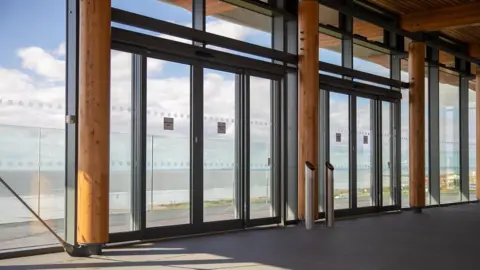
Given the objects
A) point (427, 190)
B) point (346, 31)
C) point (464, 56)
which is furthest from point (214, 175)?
point (464, 56)

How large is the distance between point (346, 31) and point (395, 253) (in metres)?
5.25

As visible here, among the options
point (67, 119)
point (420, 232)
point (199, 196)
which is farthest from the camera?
point (420, 232)

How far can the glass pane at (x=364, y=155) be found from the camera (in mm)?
10695

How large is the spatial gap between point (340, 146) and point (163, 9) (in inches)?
173

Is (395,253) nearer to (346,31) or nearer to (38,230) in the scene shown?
(38,230)

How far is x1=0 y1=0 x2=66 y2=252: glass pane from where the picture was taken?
18.8 ft

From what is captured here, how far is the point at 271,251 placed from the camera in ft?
19.8

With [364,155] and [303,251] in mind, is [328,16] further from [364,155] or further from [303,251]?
[303,251]

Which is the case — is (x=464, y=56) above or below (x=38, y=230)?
above

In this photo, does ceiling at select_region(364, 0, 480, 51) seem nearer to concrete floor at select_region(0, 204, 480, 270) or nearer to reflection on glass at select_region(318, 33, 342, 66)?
reflection on glass at select_region(318, 33, 342, 66)

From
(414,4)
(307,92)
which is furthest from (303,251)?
(414,4)

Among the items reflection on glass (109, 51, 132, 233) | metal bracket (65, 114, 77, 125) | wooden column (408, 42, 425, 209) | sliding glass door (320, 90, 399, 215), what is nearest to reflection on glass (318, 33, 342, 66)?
sliding glass door (320, 90, 399, 215)

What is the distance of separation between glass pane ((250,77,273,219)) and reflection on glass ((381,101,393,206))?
11.9 feet

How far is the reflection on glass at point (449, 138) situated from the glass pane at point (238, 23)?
261 inches
